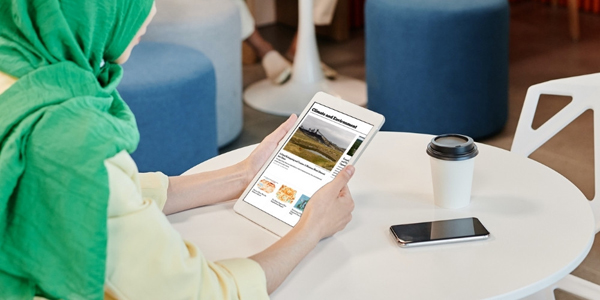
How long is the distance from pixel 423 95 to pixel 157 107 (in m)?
1.04

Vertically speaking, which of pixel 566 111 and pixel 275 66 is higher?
pixel 566 111

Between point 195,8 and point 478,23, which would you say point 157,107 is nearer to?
point 195,8

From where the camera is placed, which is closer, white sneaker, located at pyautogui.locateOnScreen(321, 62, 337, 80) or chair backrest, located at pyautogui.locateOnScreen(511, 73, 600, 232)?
chair backrest, located at pyautogui.locateOnScreen(511, 73, 600, 232)

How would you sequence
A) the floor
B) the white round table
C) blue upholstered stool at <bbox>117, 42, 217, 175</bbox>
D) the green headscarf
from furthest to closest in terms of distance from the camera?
the floor < blue upholstered stool at <bbox>117, 42, 217, 175</bbox> < the white round table < the green headscarf

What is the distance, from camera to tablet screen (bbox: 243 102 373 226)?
1332 mm

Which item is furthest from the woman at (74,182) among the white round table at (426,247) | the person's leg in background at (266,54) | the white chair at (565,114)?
the person's leg in background at (266,54)

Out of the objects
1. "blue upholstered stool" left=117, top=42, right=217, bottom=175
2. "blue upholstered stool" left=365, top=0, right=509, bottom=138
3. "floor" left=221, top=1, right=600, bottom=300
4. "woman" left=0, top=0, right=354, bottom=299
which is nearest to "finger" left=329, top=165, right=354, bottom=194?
"woman" left=0, top=0, right=354, bottom=299

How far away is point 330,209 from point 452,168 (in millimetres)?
228

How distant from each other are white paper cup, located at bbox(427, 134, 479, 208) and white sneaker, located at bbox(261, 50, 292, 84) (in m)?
2.42

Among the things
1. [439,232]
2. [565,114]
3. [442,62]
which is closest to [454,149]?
[439,232]

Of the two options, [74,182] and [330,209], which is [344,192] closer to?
[330,209]

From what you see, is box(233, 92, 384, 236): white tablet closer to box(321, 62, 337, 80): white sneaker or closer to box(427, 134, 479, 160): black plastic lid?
box(427, 134, 479, 160): black plastic lid

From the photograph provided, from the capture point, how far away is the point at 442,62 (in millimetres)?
2875

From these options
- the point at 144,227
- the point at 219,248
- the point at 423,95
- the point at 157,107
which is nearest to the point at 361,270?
the point at 219,248
